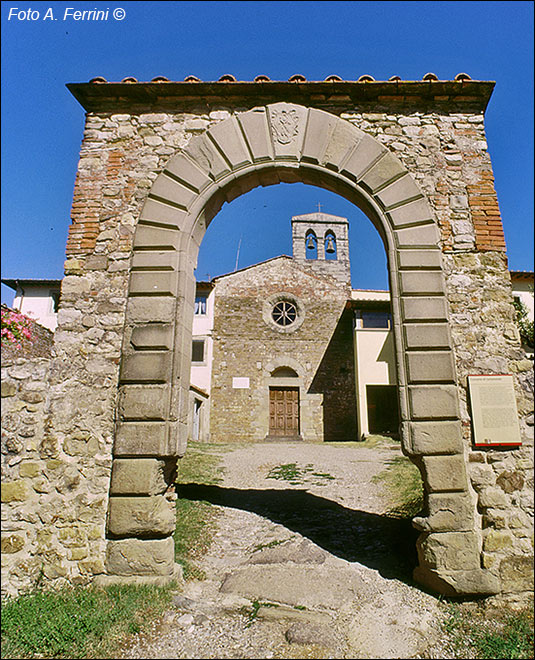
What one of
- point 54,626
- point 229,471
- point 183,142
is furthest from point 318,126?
point 229,471

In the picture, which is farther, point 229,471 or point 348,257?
point 348,257

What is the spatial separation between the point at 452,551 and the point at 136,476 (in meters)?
2.82

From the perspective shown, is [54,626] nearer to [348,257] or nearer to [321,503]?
[321,503]

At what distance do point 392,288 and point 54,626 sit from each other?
13.1 feet

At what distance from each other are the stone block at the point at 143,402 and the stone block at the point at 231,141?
2536mm

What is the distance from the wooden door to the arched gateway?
13.4 metres

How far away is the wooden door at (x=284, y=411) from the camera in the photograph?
17.1m

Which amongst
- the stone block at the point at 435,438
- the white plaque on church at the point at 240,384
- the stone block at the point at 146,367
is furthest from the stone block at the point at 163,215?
the white plaque on church at the point at 240,384

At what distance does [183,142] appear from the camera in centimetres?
460

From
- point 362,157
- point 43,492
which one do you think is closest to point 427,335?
point 362,157

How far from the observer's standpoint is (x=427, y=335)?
13.1 feet

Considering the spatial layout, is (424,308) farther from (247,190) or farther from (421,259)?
(247,190)

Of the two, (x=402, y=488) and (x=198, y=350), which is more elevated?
(x=198, y=350)

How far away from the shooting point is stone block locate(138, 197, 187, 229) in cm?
433
